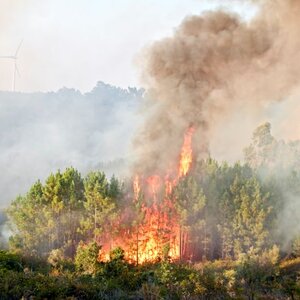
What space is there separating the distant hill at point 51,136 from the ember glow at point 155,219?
146 ft

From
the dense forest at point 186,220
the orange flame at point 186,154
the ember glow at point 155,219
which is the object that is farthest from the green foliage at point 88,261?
the orange flame at point 186,154

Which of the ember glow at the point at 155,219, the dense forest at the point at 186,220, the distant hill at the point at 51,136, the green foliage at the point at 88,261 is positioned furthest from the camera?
the distant hill at the point at 51,136

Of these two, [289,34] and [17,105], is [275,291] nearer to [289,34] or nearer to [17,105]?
[289,34]

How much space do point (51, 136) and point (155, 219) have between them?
114 m

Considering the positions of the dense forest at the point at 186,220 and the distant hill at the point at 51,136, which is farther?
the distant hill at the point at 51,136

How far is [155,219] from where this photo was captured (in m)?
44.7

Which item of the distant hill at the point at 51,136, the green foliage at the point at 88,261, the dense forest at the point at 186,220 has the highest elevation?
the distant hill at the point at 51,136

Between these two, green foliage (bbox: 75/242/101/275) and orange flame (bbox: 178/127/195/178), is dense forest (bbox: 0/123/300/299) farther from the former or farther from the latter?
green foliage (bbox: 75/242/101/275)

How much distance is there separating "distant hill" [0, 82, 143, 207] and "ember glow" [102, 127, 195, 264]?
4464cm

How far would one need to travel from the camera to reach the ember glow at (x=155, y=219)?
139 ft

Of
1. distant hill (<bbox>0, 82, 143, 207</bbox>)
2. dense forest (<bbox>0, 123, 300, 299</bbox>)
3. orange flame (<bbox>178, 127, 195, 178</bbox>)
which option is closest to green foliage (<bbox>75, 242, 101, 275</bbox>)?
dense forest (<bbox>0, 123, 300, 299</bbox>)

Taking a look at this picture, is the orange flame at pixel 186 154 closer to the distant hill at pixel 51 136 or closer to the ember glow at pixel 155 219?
the ember glow at pixel 155 219

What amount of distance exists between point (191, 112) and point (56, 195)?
15974 mm

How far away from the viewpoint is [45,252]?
4328cm
